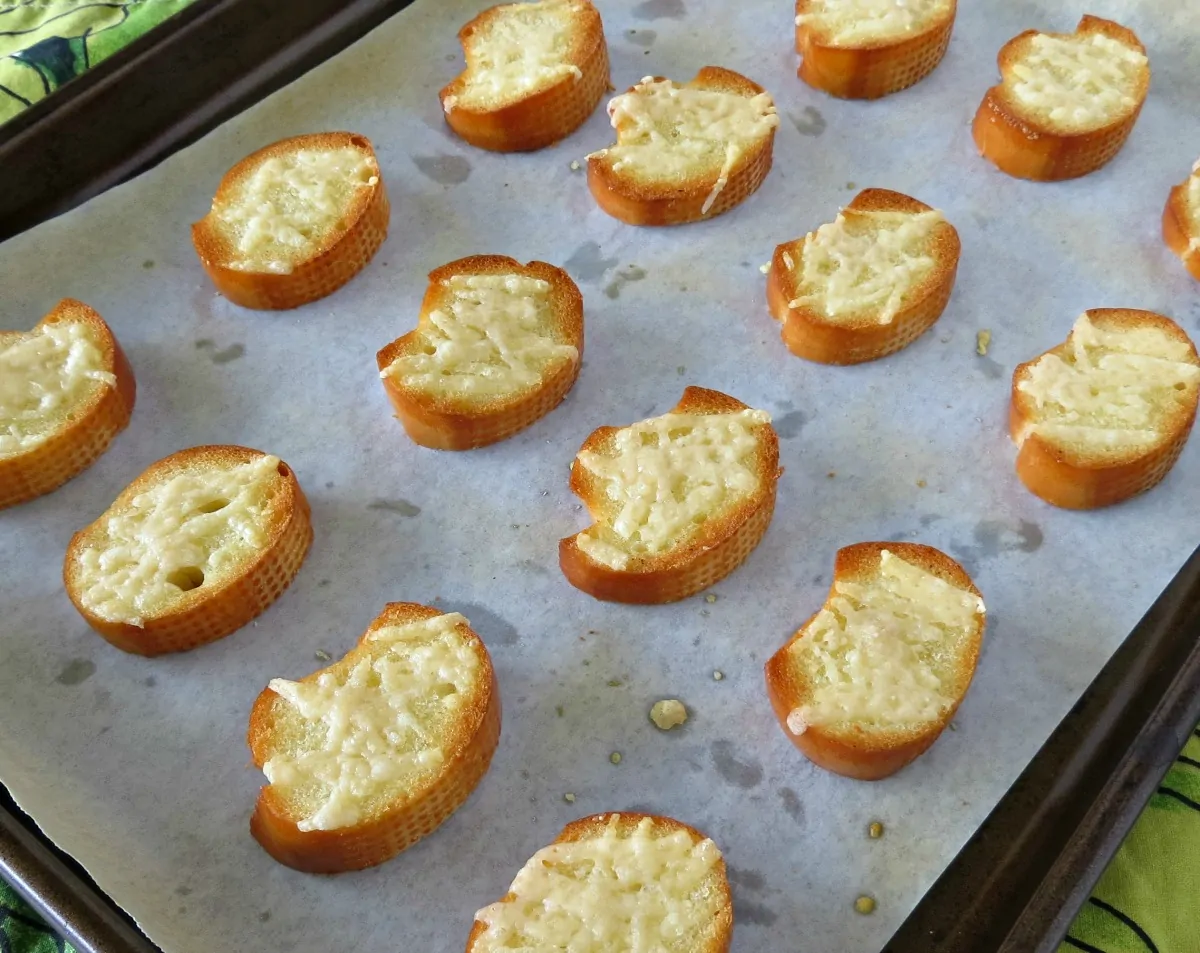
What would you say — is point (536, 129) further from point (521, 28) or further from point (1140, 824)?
point (1140, 824)

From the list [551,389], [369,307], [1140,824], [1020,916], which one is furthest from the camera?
[369,307]

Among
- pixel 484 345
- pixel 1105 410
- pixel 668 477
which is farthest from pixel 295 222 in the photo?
pixel 1105 410

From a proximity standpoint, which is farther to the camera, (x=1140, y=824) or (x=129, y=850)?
(x=1140, y=824)

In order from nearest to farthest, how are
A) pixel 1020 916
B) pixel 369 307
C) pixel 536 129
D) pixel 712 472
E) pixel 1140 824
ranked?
1. pixel 1020 916
2. pixel 1140 824
3. pixel 712 472
4. pixel 369 307
5. pixel 536 129

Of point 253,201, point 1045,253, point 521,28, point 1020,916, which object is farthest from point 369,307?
point 1020,916

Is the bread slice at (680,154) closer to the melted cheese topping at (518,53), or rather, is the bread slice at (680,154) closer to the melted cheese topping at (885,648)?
the melted cheese topping at (518,53)

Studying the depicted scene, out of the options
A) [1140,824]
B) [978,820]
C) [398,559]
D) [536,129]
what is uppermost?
[536,129]

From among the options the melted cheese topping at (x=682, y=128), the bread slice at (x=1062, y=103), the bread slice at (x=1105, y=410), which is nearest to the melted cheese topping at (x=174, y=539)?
the melted cheese topping at (x=682, y=128)

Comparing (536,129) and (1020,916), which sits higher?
(536,129)
